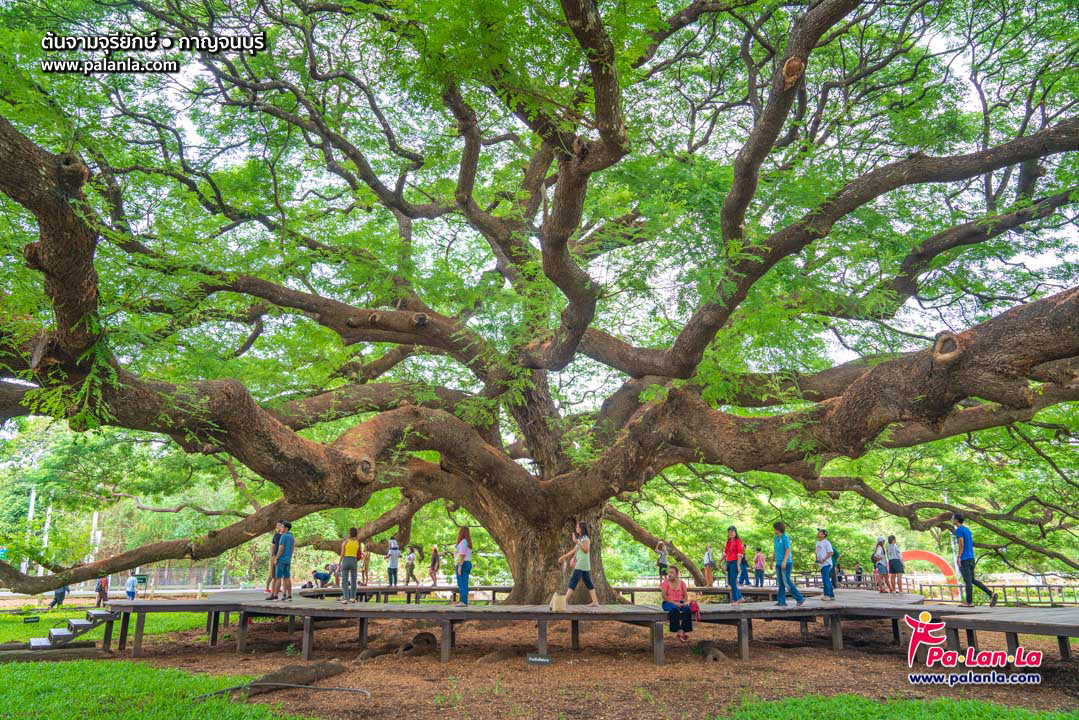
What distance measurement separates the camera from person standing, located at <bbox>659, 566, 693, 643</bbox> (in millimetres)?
8375

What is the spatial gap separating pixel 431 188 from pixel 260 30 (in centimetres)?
318

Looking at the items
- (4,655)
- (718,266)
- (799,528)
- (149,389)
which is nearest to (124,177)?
(149,389)

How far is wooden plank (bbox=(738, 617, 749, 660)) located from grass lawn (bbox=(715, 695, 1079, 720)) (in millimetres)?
2824

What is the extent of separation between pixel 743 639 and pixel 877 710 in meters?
3.56

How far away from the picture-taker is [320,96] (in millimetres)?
9211

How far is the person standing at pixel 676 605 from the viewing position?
838 cm

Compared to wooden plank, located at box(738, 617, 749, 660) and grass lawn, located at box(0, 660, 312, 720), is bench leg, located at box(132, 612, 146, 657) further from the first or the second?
wooden plank, located at box(738, 617, 749, 660)

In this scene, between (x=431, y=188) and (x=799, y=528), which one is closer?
(x=431, y=188)

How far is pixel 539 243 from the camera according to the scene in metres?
8.95

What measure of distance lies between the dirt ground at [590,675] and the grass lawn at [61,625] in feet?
7.90

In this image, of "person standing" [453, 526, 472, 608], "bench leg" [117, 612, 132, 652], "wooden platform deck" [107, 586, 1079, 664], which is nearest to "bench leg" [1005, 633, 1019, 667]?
"wooden platform deck" [107, 586, 1079, 664]

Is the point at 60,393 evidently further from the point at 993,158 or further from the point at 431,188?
the point at 993,158

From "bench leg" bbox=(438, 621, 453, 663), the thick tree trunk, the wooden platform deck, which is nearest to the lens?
the wooden platform deck

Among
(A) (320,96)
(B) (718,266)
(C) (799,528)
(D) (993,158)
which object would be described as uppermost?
(A) (320,96)
